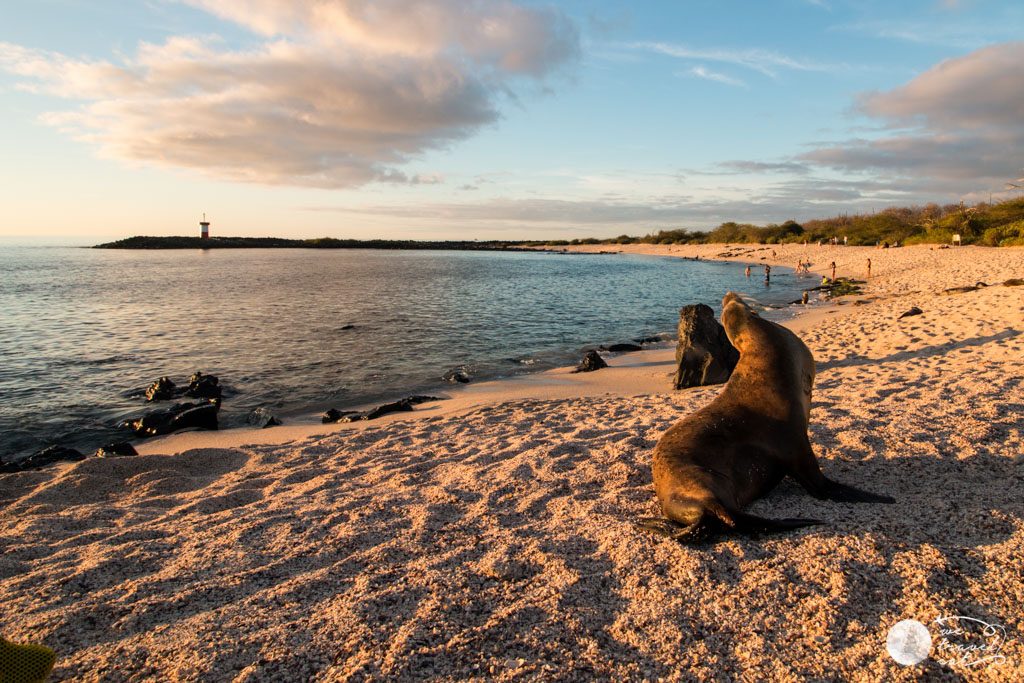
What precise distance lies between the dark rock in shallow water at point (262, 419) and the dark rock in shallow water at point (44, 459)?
2.60 meters

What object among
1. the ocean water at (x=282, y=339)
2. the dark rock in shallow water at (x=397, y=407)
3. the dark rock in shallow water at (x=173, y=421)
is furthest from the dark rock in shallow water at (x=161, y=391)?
the dark rock in shallow water at (x=397, y=407)

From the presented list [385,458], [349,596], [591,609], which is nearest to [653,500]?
[591,609]

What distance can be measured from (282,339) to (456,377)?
30.8 ft

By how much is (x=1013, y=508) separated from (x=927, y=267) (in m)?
35.4

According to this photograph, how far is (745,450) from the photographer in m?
4.88

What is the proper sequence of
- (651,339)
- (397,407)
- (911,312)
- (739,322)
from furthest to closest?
(651,339), (911,312), (397,407), (739,322)

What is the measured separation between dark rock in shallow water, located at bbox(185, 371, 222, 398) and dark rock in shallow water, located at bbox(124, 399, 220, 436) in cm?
182

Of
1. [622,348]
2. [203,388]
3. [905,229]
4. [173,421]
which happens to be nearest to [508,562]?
[173,421]

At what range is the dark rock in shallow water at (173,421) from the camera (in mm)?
9945

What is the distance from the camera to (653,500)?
16.6 ft

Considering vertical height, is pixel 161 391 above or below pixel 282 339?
below

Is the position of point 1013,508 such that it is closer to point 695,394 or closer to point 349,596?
point 349,596

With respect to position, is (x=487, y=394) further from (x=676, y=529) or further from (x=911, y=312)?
(x=911, y=312)

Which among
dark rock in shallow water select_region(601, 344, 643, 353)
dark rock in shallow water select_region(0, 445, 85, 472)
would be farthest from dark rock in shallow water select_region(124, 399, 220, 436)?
dark rock in shallow water select_region(601, 344, 643, 353)
